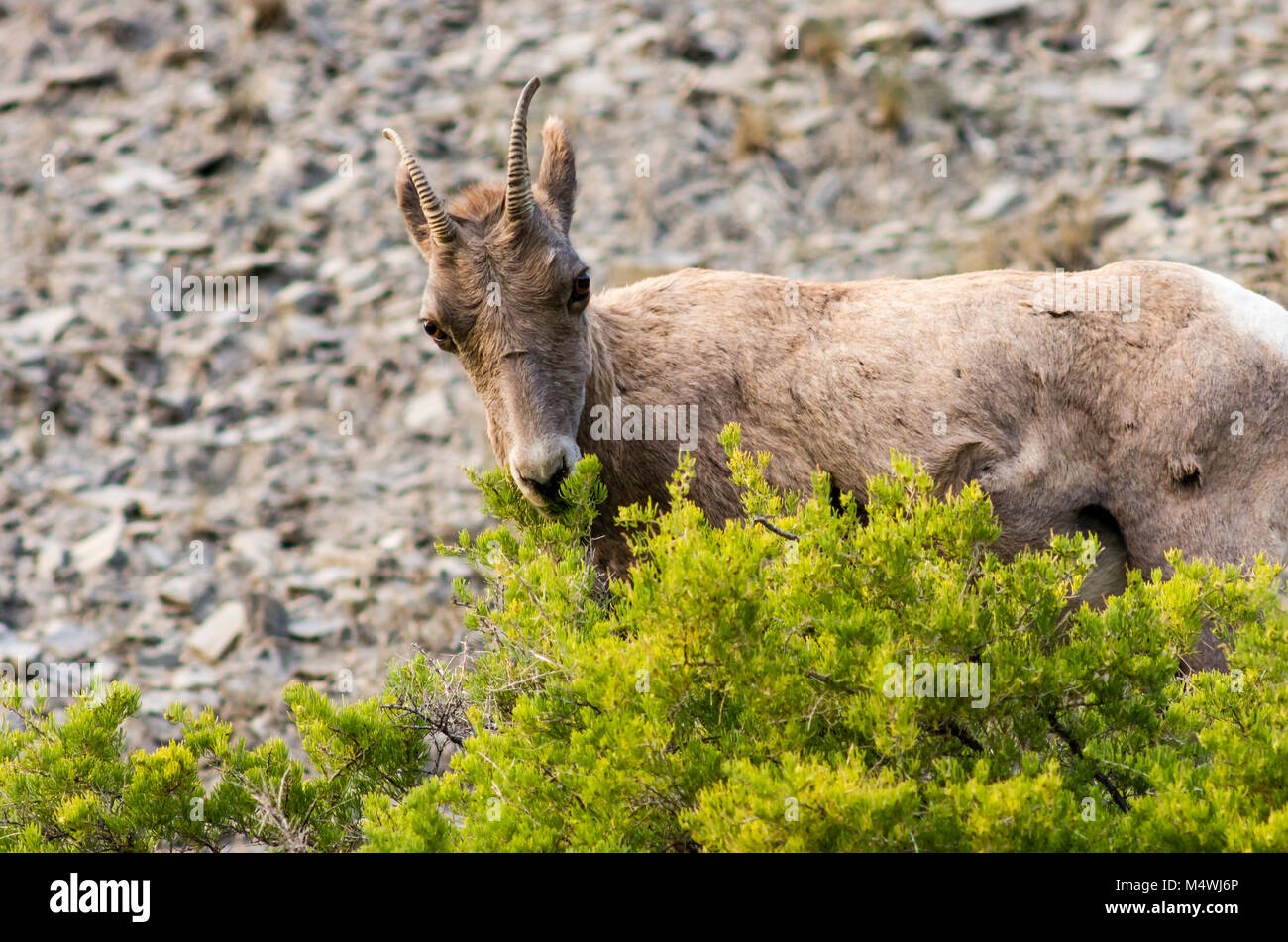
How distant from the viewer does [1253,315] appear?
246 inches

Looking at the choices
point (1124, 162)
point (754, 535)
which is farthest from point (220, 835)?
point (1124, 162)

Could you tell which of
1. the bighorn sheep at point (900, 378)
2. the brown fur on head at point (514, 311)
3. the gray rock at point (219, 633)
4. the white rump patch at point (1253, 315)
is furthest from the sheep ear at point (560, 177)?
the gray rock at point (219, 633)

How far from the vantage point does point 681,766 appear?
4363 millimetres

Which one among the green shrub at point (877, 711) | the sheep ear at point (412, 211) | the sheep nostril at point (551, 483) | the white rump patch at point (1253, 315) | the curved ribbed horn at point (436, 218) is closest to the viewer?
the green shrub at point (877, 711)

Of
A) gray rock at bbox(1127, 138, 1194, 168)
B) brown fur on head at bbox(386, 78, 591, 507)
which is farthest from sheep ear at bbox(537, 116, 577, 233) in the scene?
gray rock at bbox(1127, 138, 1194, 168)

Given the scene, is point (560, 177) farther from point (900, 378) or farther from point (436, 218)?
point (900, 378)

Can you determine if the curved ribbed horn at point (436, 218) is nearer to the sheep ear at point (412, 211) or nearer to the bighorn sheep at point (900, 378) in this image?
the bighorn sheep at point (900, 378)

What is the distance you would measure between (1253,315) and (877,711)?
3.39 meters

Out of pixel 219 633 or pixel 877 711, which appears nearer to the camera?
pixel 877 711

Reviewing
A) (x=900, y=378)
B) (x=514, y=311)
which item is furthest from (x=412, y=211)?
(x=900, y=378)

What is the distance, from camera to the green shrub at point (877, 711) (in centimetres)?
401

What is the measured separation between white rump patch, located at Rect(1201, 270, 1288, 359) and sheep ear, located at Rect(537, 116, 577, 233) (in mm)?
3134

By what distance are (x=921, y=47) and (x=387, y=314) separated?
792 cm
